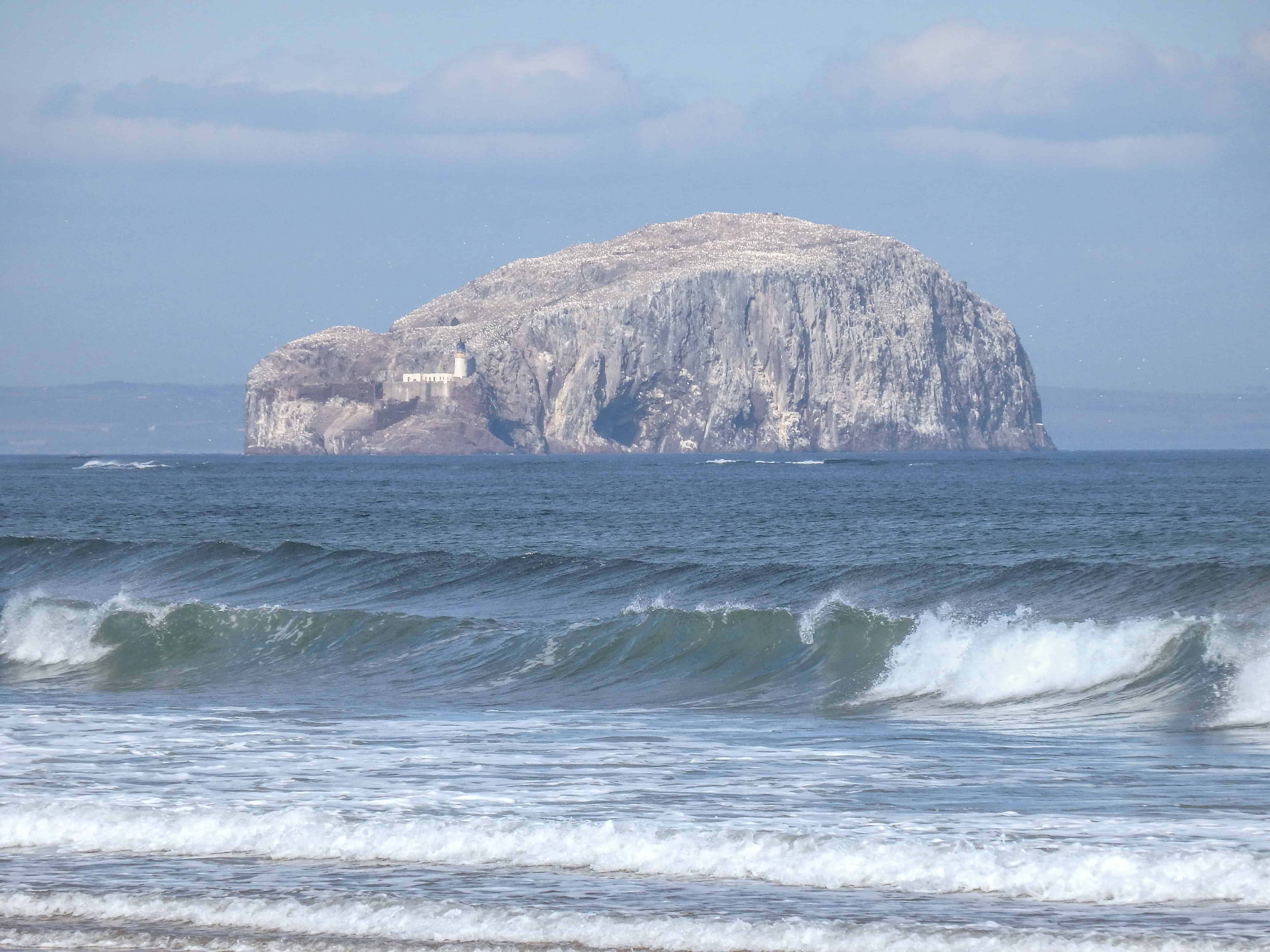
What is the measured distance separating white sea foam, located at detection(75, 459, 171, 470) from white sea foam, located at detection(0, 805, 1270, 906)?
149305 mm

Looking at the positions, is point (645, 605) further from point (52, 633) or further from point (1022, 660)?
point (52, 633)

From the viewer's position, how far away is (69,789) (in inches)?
454

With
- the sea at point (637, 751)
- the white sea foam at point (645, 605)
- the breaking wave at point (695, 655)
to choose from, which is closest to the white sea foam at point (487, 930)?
the sea at point (637, 751)

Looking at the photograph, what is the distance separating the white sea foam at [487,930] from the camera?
7.53 metres

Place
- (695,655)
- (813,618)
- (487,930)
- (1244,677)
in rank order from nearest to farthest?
1. (487,930)
2. (1244,677)
3. (695,655)
4. (813,618)

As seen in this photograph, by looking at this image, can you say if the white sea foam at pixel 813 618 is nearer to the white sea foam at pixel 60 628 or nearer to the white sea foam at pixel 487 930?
the white sea foam at pixel 60 628

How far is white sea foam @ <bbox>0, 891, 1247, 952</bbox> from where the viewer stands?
753 cm

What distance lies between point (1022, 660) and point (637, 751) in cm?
676

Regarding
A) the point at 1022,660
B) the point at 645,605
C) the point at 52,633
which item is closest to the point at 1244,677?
the point at 1022,660

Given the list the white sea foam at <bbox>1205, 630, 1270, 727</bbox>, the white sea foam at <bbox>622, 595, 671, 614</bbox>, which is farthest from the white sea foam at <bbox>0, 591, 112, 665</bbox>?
the white sea foam at <bbox>1205, 630, 1270, 727</bbox>

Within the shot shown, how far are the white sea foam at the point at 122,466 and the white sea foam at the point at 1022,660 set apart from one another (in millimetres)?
143670

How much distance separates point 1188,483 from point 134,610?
79.1 metres

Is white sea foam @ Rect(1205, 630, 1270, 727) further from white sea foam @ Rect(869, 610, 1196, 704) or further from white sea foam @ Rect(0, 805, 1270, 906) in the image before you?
white sea foam @ Rect(0, 805, 1270, 906)

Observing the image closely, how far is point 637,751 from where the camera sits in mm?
13461
